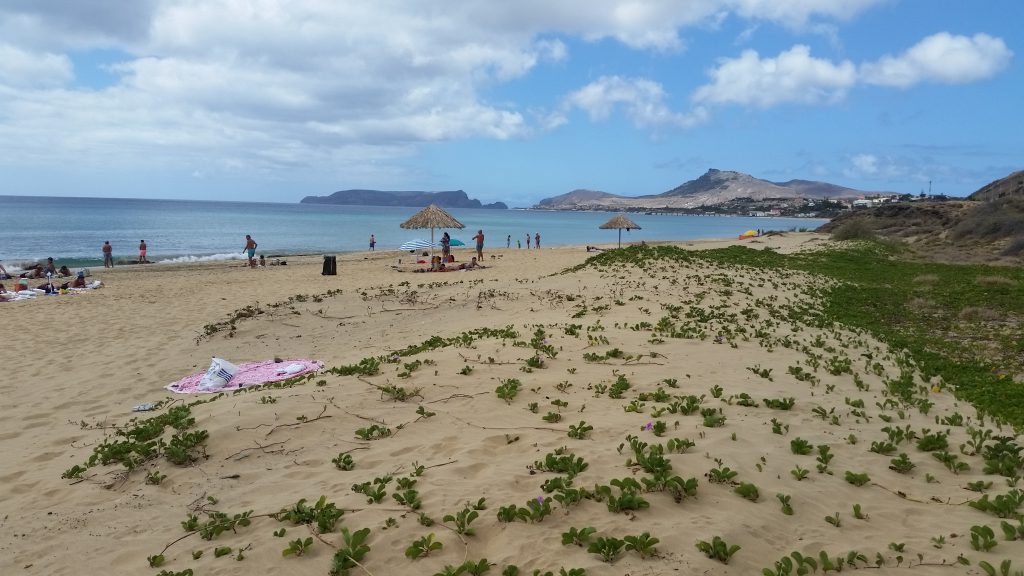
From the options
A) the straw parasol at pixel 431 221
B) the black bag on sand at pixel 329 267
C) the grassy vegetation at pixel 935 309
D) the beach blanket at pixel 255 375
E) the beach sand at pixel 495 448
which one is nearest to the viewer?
the beach sand at pixel 495 448

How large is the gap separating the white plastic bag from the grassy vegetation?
9291 mm

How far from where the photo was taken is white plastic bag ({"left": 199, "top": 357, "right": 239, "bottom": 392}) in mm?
8625

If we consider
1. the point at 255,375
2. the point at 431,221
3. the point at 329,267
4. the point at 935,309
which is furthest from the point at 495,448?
the point at 431,221

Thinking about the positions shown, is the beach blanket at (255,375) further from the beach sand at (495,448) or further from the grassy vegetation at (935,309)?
the grassy vegetation at (935,309)

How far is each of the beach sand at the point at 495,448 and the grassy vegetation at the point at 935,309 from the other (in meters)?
0.62

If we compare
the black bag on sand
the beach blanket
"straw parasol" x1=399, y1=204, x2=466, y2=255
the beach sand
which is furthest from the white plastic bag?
"straw parasol" x1=399, y1=204, x2=466, y2=255

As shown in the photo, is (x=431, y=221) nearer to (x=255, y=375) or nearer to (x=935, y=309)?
(x=255, y=375)

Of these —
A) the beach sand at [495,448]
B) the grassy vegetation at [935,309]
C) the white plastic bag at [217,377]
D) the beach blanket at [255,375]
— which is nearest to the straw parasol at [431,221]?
the grassy vegetation at [935,309]

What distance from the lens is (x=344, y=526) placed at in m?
3.83

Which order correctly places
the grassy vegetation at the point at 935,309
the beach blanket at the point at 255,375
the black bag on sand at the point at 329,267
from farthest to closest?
the black bag on sand at the point at 329,267 → the beach blanket at the point at 255,375 → the grassy vegetation at the point at 935,309

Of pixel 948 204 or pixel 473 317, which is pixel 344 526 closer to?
pixel 473 317

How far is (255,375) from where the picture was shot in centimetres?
898

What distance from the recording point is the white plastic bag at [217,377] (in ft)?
28.3

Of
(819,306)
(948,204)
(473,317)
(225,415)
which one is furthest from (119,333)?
(948,204)
